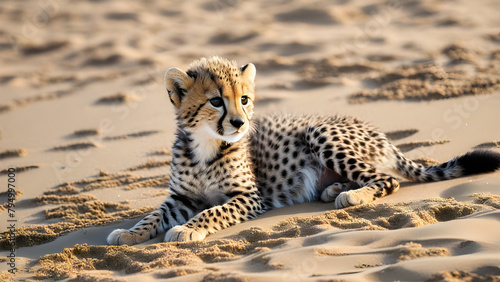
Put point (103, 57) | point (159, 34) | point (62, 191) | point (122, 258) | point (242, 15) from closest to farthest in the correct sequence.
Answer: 1. point (122, 258)
2. point (62, 191)
3. point (103, 57)
4. point (159, 34)
5. point (242, 15)

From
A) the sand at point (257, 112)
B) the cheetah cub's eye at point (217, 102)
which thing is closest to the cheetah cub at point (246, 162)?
the cheetah cub's eye at point (217, 102)

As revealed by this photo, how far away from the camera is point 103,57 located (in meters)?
10.5

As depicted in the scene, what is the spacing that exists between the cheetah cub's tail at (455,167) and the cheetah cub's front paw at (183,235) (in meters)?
1.76

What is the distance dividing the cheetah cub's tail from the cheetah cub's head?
133cm

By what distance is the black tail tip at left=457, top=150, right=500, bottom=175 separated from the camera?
4637 mm

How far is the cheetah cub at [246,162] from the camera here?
14.2 ft

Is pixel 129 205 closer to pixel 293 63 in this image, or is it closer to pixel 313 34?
pixel 293 63

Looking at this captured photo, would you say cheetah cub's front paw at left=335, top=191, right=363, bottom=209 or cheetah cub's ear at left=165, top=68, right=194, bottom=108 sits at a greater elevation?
cheetah cub's ear at left=165, top=68, right=194, bottom=108

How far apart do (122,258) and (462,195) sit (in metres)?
2.25

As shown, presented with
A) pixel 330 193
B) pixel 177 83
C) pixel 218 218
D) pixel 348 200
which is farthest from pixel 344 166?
pixel 177 83

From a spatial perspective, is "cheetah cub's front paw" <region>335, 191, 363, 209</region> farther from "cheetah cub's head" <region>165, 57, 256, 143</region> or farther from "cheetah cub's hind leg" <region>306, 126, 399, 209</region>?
"cheetah cub's head" <region>165, 57, 256, 143</region>

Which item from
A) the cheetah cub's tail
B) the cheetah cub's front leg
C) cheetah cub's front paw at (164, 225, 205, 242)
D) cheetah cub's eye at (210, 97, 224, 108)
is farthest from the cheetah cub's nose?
the cheetah cub's tail

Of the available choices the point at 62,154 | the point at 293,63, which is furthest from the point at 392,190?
the point at 293,63

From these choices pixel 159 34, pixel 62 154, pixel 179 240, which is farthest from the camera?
pixel 159 34
